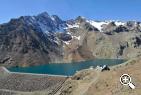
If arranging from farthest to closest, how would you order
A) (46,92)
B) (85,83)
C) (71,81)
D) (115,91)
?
(46,92)
(71,81)
(85,83)
(115,91)

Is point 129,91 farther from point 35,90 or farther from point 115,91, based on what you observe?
point 35,90

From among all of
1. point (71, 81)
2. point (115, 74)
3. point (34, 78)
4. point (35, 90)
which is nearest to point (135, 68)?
point (115, 74)

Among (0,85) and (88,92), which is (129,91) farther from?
(0,85)

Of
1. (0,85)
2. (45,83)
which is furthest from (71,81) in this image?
(0,85)

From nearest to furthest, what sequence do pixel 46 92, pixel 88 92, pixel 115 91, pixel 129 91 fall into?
pixel 129 91
pixel 115 91
pixel 88 92
pixel 46 92

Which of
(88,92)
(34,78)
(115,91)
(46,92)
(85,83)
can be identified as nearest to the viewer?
(115,91)

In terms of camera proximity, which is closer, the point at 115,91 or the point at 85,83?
the point at 115,91

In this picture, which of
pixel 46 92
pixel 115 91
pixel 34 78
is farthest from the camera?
pixel 34 78

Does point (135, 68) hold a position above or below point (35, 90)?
above

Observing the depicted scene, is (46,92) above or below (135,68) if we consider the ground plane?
below
